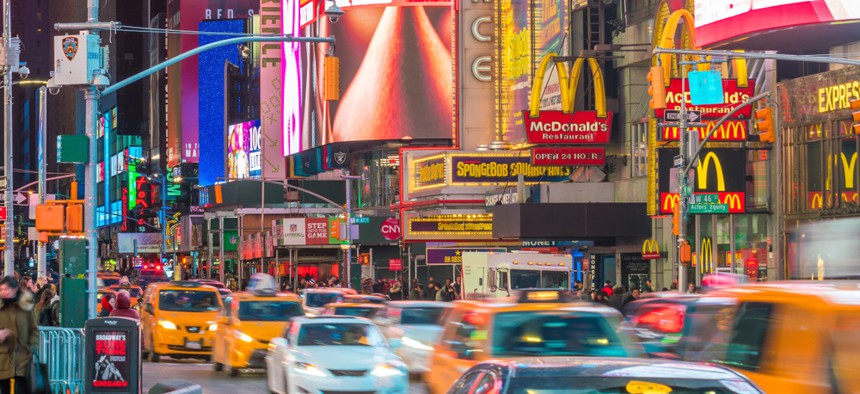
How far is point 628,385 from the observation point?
293 inches

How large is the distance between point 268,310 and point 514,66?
35.2 metres

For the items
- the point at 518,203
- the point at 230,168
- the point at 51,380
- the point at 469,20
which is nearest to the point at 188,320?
the point at 51,380

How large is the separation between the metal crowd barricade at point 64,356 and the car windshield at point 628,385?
12.6 metres

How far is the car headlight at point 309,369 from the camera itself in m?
19.4

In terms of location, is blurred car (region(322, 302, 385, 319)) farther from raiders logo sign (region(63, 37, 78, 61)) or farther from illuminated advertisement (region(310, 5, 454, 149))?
illuminated advertisement (region(310, 5, 454, 149))

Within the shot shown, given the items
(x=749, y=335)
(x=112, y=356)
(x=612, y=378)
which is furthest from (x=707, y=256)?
(x=612, y=378)

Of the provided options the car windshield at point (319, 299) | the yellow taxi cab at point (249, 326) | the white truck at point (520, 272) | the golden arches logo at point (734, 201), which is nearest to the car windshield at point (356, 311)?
the yellow taxi cab at point (249, 326)

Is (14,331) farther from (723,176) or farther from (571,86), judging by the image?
(571,86)

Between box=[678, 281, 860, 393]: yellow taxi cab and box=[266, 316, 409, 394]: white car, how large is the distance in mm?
7793

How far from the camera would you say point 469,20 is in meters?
72.7

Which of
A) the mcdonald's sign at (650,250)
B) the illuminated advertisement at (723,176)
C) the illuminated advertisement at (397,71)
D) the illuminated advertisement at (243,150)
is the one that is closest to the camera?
the illuminated advertisement at (723,176)

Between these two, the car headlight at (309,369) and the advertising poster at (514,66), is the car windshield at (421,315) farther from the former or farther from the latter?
the advertising poster at (514,66)

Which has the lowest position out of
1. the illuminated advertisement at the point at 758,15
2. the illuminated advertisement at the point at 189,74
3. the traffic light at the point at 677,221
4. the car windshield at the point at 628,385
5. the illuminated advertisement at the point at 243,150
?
the car windshield at the point at 628,385

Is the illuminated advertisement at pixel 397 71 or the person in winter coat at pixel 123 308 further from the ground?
the illuminated advertisement at pixel 397 71
